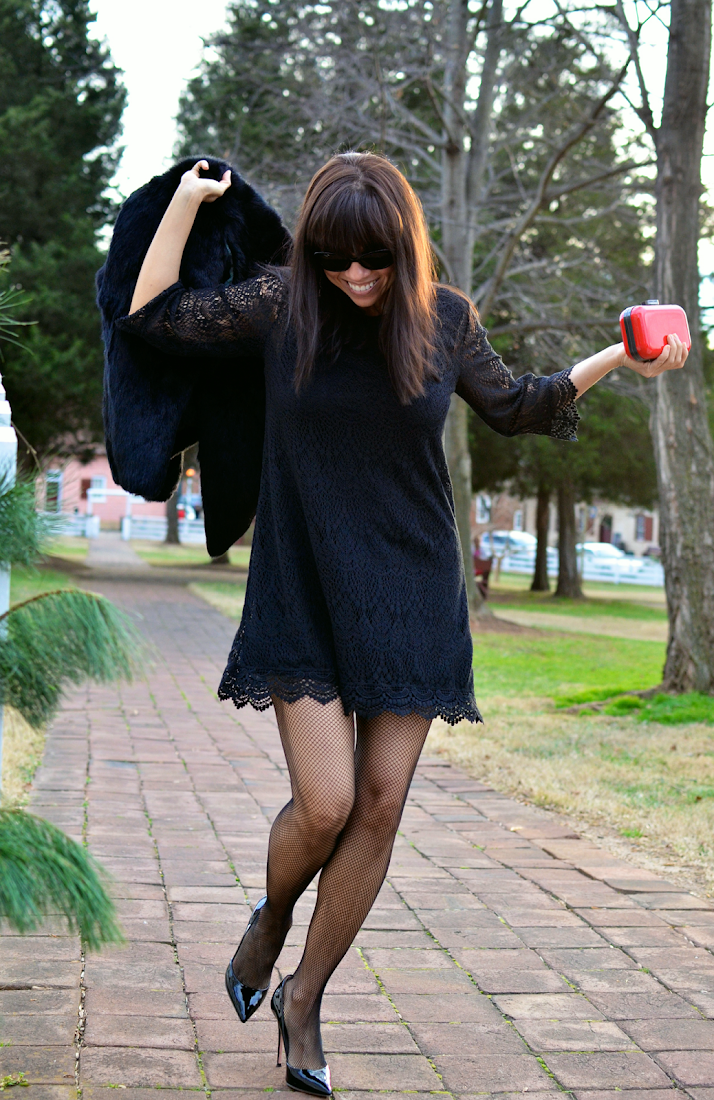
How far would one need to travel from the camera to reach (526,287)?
16875 mm

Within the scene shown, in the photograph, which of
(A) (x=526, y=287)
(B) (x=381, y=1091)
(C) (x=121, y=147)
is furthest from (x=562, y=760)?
(C) (x=121, y=147)

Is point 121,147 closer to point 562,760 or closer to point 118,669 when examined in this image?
point 562,760

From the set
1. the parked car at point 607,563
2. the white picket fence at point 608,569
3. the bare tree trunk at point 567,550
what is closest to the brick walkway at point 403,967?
the bare tree trunk at point 567,550

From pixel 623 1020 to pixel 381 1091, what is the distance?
773mm

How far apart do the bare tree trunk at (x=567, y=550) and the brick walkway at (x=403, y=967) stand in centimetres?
2285

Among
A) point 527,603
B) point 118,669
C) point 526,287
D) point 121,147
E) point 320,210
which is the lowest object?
point 527,603

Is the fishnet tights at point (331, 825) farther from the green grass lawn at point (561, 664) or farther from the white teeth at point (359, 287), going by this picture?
the green grass lawn at point (561, 664)

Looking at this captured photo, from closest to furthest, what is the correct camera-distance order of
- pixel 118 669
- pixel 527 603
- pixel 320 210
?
pixel 118 669 → pixel 320 210 → pixel 527 603

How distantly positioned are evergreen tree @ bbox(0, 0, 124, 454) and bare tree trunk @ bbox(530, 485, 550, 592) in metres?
11.8

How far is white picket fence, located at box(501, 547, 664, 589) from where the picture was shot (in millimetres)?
39656

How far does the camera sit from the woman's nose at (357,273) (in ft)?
8.02

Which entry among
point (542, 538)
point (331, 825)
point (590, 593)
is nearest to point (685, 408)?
point (331, 825)

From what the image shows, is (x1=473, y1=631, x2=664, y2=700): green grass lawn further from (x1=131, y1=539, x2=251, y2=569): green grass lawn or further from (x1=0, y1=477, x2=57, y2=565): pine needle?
(x1=131, y1=539, x2=251, y2=569): green grass lawn

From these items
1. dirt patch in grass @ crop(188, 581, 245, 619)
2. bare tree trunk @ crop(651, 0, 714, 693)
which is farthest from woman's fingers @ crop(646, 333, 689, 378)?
dirt patch in grass @ crop(188, 581, 245, 619)
